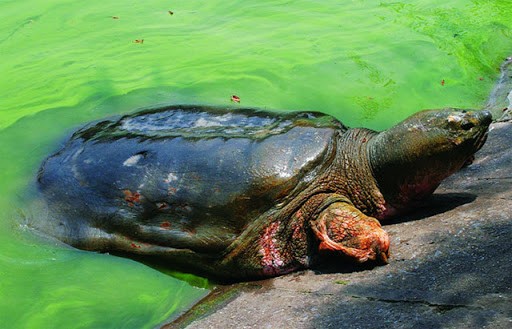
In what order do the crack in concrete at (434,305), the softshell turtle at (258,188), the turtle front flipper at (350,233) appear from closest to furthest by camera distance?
the crack in concrete at (434,305) < the turtle front flipper at (350,233) < the softshell turtle at (258,188)

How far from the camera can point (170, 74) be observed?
6.20 meters

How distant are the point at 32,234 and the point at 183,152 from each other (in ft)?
3.87

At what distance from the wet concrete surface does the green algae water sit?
18.9 inches

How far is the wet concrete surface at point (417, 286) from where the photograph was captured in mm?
3020

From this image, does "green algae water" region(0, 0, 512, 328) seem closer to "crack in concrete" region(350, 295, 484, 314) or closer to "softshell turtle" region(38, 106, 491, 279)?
"softshell turtle" region(38, 106, 491, 279)

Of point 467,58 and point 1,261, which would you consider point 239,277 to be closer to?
point 1,261

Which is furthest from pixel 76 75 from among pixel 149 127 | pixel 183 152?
pixel 183 152

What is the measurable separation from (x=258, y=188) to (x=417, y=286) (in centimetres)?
114

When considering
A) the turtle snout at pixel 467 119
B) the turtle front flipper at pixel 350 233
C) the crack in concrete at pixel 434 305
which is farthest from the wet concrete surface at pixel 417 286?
the turtle snout at pixel 467 119

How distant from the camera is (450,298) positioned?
309 centimetres

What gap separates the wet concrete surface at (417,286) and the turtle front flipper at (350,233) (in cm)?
11

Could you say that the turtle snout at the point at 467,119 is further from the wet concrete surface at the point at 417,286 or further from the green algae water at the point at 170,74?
the green algae water at the point at 170,74

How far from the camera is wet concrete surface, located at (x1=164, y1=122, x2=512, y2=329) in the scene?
3.02 m

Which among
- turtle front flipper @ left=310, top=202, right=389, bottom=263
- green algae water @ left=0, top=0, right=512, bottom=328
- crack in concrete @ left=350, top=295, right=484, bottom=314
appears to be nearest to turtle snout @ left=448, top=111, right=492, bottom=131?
turtle front flipper @ left=310, top=202, right=389, bottom=263
